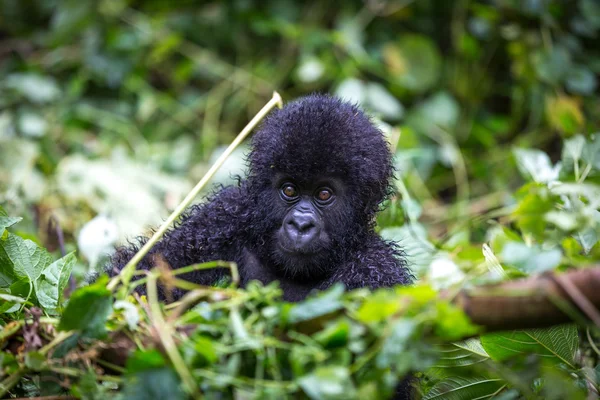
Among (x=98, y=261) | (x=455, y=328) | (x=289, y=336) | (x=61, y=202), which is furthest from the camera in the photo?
(x=61, y=202)

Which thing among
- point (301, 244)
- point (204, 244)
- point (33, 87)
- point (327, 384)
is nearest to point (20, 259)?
point (204, 244)

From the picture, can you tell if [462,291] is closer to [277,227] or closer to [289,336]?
[289,336]

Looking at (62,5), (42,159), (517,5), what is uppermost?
(62,5)

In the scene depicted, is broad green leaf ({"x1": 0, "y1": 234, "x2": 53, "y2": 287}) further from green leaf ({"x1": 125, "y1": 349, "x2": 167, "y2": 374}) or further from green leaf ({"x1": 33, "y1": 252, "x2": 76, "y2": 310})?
green leaf ({"x1": 125, "y1": 349, "x2": 167, "y2": 374})

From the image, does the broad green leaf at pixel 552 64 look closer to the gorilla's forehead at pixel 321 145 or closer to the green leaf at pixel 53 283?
the gorilla's forehead at pixel 321 145

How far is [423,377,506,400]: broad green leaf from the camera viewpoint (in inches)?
79.9

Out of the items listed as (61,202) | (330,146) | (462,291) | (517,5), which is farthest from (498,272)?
(517,5)

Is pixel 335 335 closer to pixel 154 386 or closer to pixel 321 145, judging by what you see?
pixel 154 386

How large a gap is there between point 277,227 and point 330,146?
394 mm

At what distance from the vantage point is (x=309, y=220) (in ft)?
8.16

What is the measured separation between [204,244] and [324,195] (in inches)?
22.1

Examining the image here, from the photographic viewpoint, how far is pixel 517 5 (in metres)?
5.08

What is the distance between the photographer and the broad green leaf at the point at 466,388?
2029 mm

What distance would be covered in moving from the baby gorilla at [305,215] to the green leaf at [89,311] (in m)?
0.87
